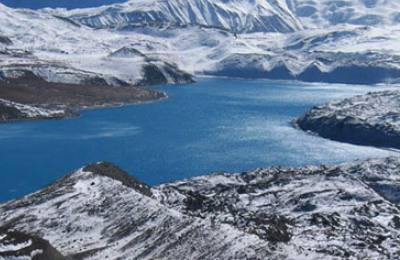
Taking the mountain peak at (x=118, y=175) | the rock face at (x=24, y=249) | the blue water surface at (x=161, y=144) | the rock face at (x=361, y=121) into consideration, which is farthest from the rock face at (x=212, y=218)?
the rock face at (x=361, y=121)

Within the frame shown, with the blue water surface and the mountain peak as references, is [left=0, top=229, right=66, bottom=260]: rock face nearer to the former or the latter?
the mountain peak

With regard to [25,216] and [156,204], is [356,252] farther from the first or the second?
[25,216]

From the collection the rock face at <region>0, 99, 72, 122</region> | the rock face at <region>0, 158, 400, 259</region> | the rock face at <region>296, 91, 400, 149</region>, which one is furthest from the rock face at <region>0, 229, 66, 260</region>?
the rock face at <region>0, 99, 72, 122</region>

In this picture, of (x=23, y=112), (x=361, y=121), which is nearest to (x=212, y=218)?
(x=361, y=121)

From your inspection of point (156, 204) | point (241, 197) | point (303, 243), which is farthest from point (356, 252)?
point (241, 197)

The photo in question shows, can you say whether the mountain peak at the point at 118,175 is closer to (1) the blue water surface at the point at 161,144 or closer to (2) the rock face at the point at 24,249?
(2) the rock face at the point at 24,249

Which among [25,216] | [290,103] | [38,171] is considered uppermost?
[25,216]

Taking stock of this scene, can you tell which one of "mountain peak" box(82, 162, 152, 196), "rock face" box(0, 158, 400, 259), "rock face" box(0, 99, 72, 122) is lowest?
"rock face" box(0, 99, 72, 122)
